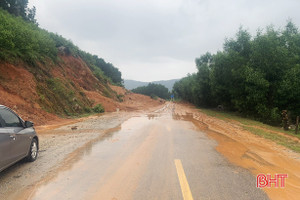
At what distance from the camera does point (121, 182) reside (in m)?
4.84

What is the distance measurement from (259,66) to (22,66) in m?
23.6

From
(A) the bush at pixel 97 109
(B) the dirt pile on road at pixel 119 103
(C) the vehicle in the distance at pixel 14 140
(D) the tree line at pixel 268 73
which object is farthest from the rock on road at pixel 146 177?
(B) the dirt pile on road at pixel 119 103

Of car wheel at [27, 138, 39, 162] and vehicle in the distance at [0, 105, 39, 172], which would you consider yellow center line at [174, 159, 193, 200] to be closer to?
vehicle in the distance at [0, 105, 39, 172]

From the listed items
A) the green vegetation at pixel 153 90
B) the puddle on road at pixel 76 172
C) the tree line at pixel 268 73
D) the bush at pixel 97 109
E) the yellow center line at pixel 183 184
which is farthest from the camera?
the green vegetation at pixel 153 90

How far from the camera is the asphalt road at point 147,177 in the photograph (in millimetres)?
4293

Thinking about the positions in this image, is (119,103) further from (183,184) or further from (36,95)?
(183,184)

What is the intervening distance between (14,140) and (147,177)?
311 centimetres

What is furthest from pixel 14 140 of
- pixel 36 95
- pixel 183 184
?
pixel 36 95

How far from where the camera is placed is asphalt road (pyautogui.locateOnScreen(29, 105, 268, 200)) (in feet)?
14.1

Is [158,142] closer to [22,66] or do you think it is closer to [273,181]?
[273,181]

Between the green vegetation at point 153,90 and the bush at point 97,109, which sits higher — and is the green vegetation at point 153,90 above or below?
above

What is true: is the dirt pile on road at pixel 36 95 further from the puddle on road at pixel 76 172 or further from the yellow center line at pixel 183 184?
the yellow center line at pixel 183 184

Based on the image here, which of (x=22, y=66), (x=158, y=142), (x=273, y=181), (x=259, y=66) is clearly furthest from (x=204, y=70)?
(x=273, y=181)

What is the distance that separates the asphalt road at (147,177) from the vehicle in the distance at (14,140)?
101cm
